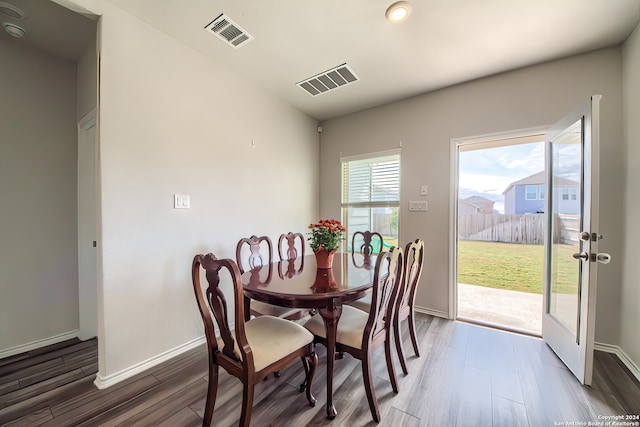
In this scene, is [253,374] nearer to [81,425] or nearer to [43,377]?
[81,425]

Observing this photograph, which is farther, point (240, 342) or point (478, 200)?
point (478, 200)

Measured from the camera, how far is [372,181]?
11.5 feet

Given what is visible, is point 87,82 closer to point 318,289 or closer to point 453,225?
point 318,289

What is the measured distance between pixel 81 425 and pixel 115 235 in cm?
112

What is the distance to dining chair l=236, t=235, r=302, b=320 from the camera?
78.0 inches

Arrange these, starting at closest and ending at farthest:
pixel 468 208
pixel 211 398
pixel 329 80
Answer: pixel 211 398 < pixel 329 80 < pixel 468 208

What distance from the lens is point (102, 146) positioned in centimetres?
170

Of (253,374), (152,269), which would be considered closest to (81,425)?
(152,269)

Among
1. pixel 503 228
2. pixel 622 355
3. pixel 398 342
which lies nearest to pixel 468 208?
pixel 503 228

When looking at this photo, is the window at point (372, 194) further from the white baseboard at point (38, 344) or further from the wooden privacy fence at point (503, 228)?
the white baseboard at point (38, 344)

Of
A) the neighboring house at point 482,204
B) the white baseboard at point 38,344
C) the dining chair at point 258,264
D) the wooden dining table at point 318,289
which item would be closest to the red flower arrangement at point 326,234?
the wooden dining table at point 318,289

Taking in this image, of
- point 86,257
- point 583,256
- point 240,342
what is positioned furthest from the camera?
point 86,257

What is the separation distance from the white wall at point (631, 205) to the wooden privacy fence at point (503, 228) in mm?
2255

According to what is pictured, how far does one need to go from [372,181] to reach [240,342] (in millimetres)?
2811
